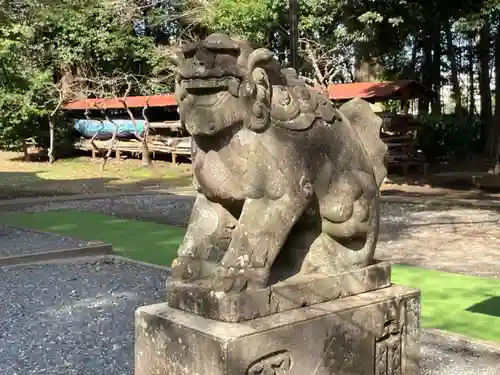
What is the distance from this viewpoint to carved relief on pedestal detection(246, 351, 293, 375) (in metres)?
2.59

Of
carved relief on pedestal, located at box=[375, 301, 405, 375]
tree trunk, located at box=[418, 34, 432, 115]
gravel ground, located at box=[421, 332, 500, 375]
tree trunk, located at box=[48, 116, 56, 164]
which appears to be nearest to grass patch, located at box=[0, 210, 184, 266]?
gravel ground, located at box=[421, 332, 500, 375]

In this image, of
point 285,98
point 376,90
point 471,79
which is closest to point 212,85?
point 285,98

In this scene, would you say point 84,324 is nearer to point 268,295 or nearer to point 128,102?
point 268,295

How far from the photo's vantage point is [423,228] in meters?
10.5

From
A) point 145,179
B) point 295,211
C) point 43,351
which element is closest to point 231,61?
point 295,211

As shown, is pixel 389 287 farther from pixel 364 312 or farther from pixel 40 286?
pixel 40 286

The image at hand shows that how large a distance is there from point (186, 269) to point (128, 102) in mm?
20806

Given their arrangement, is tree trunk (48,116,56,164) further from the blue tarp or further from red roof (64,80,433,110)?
red roof (64,80,433,110)

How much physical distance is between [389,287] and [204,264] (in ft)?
3.13

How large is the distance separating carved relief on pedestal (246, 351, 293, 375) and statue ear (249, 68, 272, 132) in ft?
2.99

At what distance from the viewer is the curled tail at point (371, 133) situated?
337 cm

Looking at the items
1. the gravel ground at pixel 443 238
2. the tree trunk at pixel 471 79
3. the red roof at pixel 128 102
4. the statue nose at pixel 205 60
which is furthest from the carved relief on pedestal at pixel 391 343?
the tree trunk at pixel 471 79

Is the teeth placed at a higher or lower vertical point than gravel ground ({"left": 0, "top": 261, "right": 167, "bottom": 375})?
higher

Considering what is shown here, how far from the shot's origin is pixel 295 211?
9.21 feet
